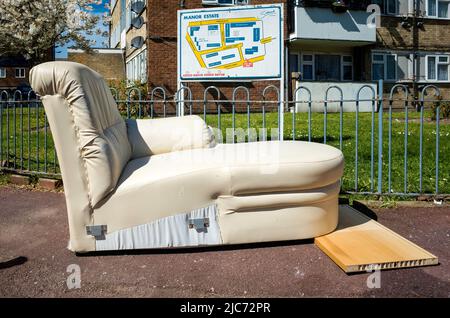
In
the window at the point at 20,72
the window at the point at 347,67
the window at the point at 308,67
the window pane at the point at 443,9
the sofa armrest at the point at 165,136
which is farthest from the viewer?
the window at the point at 20,72

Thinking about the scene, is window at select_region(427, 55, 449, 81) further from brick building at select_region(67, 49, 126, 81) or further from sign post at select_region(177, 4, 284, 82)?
sign post at select_region(177, 4, 284, 82)

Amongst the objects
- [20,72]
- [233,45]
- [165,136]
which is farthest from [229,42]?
[20,72]

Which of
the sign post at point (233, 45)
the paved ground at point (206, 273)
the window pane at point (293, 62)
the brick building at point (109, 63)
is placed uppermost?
the brick building at point (109, 63)

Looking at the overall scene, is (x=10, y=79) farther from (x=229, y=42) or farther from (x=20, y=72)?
(x=229, y=42)

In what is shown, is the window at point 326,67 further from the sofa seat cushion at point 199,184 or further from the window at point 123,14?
the sofa seat cushion at point 199,184

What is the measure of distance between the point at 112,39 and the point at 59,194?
88.4 feet

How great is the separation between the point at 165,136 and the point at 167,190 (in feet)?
3.74

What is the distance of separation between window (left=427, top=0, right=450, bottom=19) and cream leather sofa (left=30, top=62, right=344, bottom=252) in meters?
20.6

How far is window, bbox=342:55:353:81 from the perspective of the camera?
19.4m

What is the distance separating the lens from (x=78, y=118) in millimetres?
2816

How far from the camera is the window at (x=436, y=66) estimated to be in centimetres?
2031

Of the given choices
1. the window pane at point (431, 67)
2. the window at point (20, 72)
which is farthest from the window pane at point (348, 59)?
the window at point (20, 72)

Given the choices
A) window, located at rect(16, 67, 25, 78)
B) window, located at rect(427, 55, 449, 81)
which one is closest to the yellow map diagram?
window, located at rect(427, 55, 449, 81)

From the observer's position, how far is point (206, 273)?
2.65 metres
